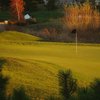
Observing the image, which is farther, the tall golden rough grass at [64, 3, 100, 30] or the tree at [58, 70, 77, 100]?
the tall golden rough grass at [64, 3, 100, 30]

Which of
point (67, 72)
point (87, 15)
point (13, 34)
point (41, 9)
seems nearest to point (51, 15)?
point (41, 9)

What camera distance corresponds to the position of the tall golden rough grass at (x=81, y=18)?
1256 inches

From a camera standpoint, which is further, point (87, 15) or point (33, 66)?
point (87, 15)

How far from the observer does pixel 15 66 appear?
10.9 metres

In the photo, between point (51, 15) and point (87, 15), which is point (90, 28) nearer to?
point (87, 15)

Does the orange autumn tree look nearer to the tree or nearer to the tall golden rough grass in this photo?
the tall golden rough grass

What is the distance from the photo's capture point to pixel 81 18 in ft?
106

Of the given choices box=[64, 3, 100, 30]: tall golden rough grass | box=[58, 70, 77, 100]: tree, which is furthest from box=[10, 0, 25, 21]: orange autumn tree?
box=[58, 70, 77, 100]: tree

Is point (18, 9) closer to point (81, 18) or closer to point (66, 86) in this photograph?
point (81, 18)

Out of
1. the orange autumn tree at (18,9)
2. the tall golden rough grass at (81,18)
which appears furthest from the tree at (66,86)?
the orange autumn tree at (18,9)

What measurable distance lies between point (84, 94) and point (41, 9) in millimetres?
67600

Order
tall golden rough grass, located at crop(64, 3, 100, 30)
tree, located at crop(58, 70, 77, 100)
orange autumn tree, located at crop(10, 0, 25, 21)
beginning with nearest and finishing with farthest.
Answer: tree, located at crop(58, 70, 77, 100), tall golden rough grass, located at crop(64, 3, 100, 30), orange autumn tree, located at crop(10, 0, 25, 21)

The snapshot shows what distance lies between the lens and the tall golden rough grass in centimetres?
3191

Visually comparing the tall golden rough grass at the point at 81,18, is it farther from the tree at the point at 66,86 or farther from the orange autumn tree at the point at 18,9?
the tree at the point at 66,86
